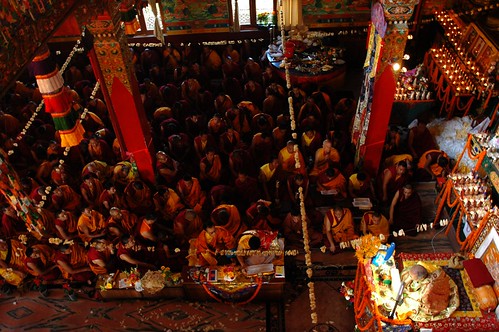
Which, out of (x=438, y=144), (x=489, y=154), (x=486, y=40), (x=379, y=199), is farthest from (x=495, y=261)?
(x=486, y=40)

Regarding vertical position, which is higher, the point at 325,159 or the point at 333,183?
the point at 325,159

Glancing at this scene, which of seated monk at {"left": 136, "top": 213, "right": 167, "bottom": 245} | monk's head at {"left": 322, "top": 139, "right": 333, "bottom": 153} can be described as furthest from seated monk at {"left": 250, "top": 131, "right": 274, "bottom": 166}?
seated monk at {"left": 136, "top": 213, "right": 167, "bottom": 245}

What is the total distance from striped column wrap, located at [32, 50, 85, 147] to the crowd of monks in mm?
1991

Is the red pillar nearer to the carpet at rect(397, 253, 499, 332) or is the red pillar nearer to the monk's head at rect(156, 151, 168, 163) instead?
the carpet at rect(397, 253, 499, 332)

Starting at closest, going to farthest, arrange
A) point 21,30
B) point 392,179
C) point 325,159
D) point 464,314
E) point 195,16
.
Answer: point 21,30 < point 464,314 < point 392,179 < point 325,159 < point 195,16

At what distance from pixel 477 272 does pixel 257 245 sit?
3481mm

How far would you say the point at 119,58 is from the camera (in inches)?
331

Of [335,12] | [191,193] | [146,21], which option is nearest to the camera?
[191,193]

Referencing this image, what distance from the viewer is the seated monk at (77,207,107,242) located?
9.03 m

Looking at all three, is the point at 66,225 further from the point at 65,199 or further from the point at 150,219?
the point at 150,219

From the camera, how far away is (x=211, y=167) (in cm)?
1000

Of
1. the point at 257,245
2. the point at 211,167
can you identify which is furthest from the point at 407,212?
the point at 211,167

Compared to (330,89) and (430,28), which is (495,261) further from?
(430,28)

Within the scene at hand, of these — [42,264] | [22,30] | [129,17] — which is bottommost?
[42,264]
